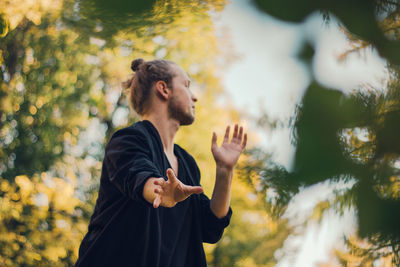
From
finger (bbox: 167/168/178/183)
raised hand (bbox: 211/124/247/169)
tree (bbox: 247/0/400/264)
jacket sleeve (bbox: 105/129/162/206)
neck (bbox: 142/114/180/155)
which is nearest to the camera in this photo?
tree (bbox: 247/0/400/264)

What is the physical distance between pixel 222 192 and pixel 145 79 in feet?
2.05

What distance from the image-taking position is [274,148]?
60 centimetres

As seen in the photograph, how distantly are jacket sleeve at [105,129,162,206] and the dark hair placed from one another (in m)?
0.31

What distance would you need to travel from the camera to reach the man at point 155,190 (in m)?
1.40

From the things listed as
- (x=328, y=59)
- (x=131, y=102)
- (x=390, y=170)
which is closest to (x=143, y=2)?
(x=328, y=59)

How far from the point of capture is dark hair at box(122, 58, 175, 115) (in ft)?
6.23

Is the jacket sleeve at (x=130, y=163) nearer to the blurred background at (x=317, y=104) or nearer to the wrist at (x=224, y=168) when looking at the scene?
the wrist at (x=224, y=168)

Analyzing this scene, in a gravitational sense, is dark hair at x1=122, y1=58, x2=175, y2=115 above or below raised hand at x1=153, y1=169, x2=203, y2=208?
below

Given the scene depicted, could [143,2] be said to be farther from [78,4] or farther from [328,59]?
[328,59]

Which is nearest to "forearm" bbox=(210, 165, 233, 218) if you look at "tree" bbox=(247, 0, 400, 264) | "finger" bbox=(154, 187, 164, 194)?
"finger" bbox=(154, 187, 164, 194)

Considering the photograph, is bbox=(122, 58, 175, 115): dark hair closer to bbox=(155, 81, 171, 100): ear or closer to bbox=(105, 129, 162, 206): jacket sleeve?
bbox=(155, 81, 171, 100): ear

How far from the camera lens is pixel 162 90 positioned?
1.86 metres

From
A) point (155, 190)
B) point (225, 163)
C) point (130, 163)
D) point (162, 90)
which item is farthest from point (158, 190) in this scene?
point (162, 90)

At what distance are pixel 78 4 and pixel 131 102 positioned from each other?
Answer: 54.4 inches
